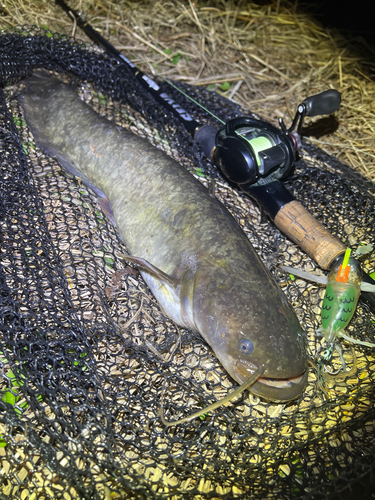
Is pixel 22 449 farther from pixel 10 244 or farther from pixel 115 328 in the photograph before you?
pixel 10 244

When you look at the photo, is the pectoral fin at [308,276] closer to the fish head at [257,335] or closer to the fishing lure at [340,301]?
the fishing lure at [340,301]

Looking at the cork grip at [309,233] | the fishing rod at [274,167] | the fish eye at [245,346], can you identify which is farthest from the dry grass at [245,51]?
the fish eye at [245,346]

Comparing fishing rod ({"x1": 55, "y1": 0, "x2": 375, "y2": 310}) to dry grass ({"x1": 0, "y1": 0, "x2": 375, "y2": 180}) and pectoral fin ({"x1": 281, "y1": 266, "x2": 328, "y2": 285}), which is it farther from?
dry grass ({"x1": 0, "y1": 0, "x2": 375, "y2": 180})

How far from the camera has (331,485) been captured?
176 cm

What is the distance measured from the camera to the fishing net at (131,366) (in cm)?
184

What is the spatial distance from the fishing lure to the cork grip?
0.36ft

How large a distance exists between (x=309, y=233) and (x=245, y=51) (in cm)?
316

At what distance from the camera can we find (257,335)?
1.95 metres

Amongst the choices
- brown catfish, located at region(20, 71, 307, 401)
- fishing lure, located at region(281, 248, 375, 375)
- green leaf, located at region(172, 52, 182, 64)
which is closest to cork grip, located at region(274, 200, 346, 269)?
fishing lure, located at region(281, 248, 375, 375)

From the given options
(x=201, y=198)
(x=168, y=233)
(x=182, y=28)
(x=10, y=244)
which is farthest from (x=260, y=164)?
(x=182, y=28)

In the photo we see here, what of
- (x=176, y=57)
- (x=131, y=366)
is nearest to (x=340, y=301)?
(x=131, y=366)

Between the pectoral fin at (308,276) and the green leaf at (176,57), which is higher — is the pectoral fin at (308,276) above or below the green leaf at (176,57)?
below

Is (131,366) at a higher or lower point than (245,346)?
lower

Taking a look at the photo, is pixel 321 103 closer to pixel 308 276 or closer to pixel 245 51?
pixel 308 276
